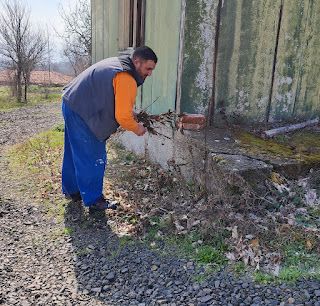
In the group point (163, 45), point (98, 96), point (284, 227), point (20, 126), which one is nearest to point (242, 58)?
point (163, 45)

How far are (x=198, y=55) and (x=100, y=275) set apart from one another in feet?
10.1

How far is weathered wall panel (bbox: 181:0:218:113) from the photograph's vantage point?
4383 mm

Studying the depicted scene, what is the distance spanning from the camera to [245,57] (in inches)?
188

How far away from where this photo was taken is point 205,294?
2512mm

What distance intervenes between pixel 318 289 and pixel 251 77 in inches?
127

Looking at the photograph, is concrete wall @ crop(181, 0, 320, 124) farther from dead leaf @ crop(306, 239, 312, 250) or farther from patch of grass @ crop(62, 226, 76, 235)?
dead leaf @ crop(306, 239, 312, 250)

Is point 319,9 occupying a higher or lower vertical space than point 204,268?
higher

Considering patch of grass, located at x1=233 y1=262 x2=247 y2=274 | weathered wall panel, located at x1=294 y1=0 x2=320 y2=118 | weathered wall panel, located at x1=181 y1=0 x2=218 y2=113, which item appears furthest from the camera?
weathered wall panel, located at x1=294 y1=0 x2=320 y2=118

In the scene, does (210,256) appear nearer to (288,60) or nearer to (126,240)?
(126,240)

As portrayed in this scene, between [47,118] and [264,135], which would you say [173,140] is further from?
[47,118]

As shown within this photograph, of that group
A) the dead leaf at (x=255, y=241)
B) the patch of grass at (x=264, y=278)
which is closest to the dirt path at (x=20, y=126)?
the dead leaf at (x=255, y=241)

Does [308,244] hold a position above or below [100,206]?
above

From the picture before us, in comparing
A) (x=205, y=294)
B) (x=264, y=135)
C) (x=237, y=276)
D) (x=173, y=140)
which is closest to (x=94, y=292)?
(x=205, y=294)

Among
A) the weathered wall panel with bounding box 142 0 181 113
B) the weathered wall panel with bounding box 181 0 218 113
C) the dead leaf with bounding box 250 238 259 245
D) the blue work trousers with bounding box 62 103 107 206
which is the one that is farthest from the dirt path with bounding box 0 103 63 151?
the dead leaf with bounding box 250 238 259 245
